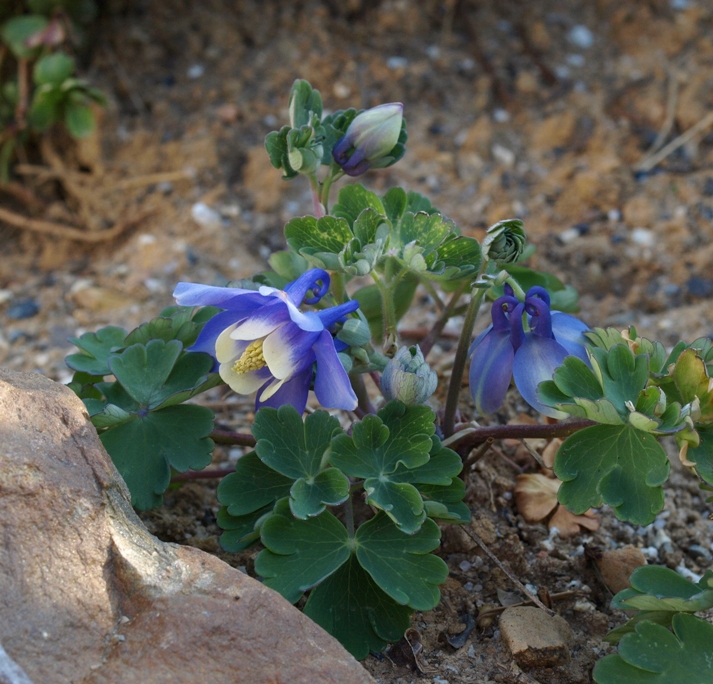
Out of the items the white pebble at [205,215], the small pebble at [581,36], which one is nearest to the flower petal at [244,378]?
the white pebble at [205,215]

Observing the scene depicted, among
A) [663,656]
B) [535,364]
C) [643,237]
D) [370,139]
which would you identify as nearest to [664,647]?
[663,656]

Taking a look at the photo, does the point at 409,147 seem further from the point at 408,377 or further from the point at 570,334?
the point at 408,377

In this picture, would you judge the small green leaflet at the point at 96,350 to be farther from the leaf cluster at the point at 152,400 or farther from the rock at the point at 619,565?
the rock at the point at 619,565

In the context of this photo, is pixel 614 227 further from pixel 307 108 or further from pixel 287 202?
pixel 307 108

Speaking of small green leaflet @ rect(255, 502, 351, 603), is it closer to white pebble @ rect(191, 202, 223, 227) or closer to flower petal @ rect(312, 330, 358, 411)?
flower petal @ rect(312, 330, 358, 411)

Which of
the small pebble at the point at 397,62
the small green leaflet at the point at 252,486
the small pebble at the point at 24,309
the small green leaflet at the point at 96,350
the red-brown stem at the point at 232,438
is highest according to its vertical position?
the small pebble at the point at 397,62

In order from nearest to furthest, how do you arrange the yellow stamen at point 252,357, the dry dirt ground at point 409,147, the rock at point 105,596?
1. the rock at point 105,596
2. the yellow stamen at point 252,357
3. the dry dirt ground at point 409,147

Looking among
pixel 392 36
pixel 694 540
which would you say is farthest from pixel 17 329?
pixel 694 540
